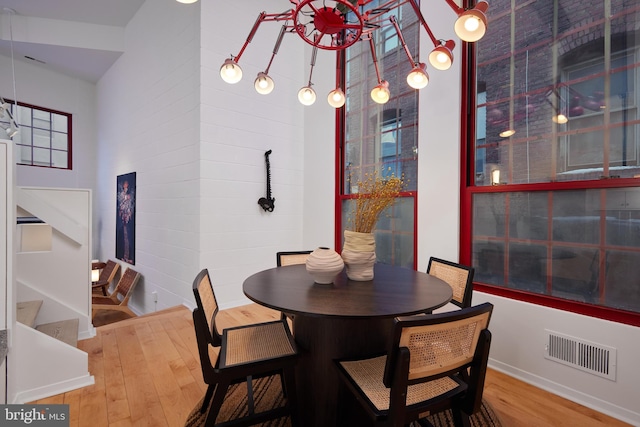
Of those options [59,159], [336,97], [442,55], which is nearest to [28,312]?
[336,97]

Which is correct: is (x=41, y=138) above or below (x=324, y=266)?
above

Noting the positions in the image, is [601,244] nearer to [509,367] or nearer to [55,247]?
[509,367]

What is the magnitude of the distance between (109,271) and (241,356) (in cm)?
510

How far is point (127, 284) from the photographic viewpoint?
4.67m

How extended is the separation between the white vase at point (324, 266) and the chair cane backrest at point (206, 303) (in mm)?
537

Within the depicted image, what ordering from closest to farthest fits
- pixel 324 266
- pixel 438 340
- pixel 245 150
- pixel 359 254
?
pixel 438 340, pixel 324 266, pixel 359 254, pixel 245 150

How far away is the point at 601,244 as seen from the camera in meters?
1.86

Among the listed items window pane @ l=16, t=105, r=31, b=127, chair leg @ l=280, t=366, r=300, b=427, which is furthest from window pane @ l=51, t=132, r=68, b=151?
chair leg @ l=280, t=366, r=300, b=427

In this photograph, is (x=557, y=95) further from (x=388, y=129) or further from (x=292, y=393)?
(x=292, y=393)

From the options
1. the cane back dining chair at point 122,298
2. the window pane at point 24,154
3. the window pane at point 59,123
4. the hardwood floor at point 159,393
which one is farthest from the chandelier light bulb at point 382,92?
the window pane at point 59,123

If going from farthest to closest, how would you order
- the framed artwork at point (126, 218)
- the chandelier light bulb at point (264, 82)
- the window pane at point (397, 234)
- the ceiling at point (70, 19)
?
1. the framed artwork at point (126, 218)
2. the ceiling at point (70, 19)
3. the window pane at point (397, 234)
4. the chandelier light bulb at point (264, 82)

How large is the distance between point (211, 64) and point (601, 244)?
372 centimetres

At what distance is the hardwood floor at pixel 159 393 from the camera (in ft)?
5.57

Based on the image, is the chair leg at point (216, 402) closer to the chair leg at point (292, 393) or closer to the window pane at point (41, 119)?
the chair leg at point (292, 393)
